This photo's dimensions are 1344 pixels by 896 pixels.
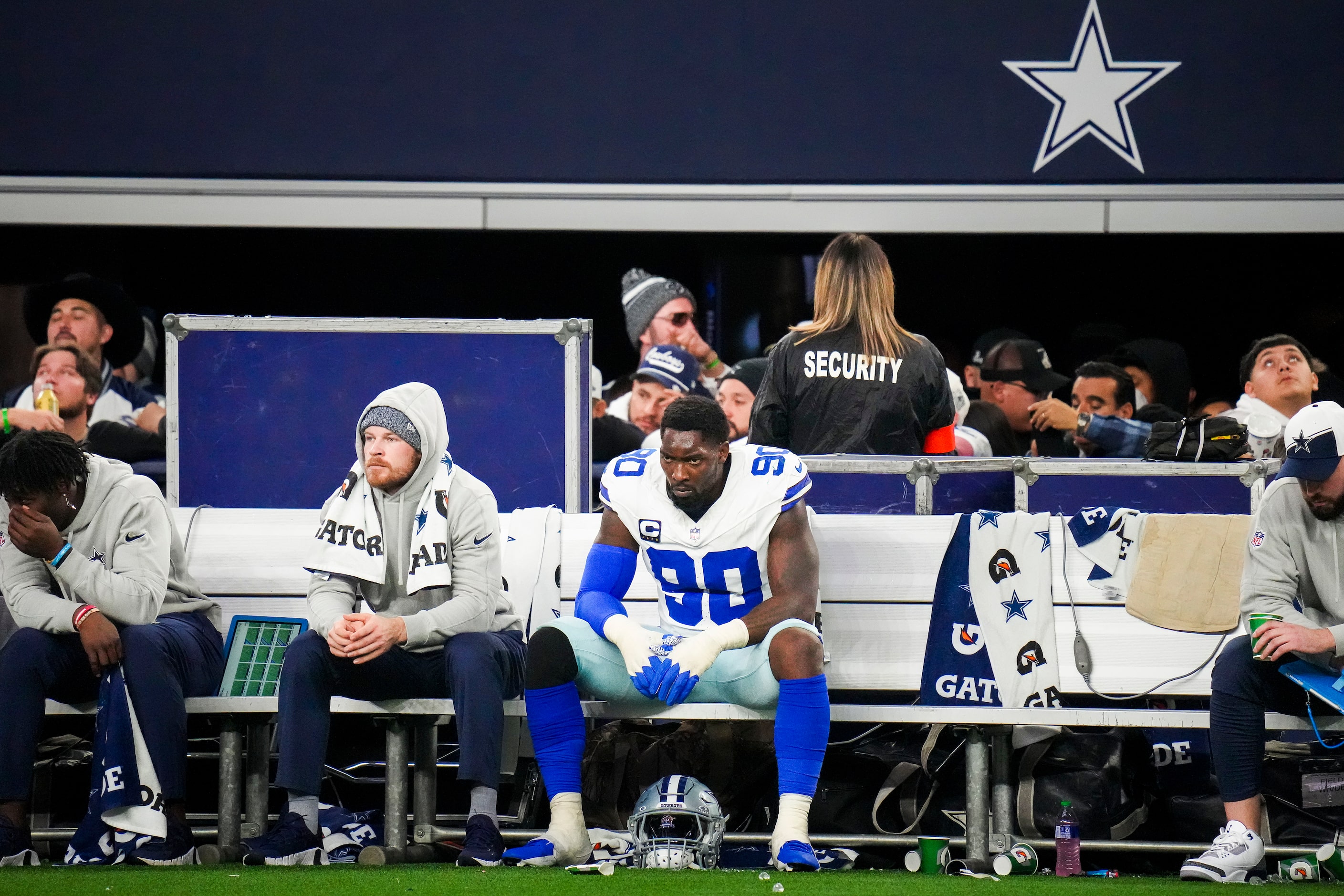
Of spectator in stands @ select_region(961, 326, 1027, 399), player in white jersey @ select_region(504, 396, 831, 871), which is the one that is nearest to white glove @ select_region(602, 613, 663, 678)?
player in white jersey @ select_region(504, 396, 831, 871)

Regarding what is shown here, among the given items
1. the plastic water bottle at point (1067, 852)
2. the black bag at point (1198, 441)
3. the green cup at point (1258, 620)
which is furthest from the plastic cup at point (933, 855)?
the black bag at point (1198, 441)

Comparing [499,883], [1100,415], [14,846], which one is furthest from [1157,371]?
[14,846]

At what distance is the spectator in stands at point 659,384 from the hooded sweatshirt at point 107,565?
96.1 inches

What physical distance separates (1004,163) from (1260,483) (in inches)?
99.6

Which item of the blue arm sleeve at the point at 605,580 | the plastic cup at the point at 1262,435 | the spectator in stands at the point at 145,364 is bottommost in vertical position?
the blue arm sleeve at the point at 605,580

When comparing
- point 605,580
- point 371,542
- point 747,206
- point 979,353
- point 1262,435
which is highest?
point 747,206

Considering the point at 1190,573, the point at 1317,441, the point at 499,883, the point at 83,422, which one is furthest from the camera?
the point at 83,422

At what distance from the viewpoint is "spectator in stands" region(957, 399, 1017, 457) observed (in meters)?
6.60

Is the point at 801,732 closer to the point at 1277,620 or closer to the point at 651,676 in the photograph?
the point at 651,676

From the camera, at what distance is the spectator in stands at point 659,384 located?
263 inches

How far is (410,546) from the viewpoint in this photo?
4.62 m

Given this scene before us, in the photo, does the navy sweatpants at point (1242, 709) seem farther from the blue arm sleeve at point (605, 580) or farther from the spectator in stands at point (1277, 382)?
the spectator in stands at point (1277, 382)

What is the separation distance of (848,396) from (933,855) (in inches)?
62.1

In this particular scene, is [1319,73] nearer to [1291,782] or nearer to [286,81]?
[1291,782]
